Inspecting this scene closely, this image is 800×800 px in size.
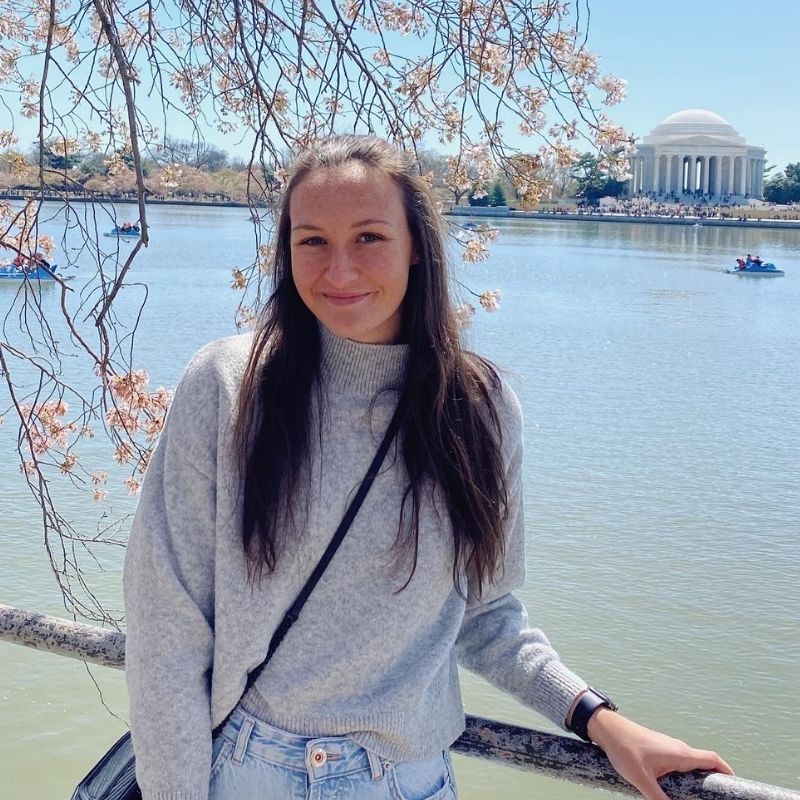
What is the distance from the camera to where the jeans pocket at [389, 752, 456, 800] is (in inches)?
62.4

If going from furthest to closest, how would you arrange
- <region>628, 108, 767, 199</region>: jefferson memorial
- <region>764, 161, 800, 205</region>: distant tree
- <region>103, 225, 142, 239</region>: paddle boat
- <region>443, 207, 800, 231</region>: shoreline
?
<region>628, 108, 767, 199</region>: jefferson memorial, <region>764, 161, 800, 205</region>: distant tree, <region>443, 207, 800, 231</region>: shoreline, <region>103, 225, 142, 239</region>: paddle boat

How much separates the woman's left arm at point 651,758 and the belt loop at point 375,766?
355mm

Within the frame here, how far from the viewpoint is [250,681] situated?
Result: 157 cm

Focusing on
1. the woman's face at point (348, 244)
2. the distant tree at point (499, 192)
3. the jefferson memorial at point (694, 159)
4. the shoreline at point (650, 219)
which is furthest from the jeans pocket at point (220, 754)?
the jefferson memorial at point (694, 159)

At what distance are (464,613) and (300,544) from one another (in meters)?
0.36

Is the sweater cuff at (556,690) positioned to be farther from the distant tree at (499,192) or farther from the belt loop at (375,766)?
the distant tree at (499,192)

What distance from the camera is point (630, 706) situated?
21.2 feet

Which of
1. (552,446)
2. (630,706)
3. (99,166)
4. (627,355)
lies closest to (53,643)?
(99,166)

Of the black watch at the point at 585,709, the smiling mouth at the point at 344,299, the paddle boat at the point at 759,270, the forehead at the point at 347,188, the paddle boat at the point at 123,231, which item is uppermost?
the forehead at the point at 347,188

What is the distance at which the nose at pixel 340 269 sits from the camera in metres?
1.63

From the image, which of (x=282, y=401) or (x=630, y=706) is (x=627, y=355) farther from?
(x=282, y=401)

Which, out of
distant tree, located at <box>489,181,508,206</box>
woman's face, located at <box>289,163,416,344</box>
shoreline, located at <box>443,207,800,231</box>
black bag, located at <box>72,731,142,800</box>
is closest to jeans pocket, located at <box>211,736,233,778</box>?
black bag, located at <box>72,731,142,800</box>

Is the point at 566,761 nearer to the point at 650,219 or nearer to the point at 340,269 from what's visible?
the point at 340,269

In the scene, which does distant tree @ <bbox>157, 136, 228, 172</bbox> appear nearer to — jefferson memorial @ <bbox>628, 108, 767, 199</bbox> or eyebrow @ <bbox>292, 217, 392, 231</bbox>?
eyebrow @ <bbox>292, 217, 392, 231</bbox>
